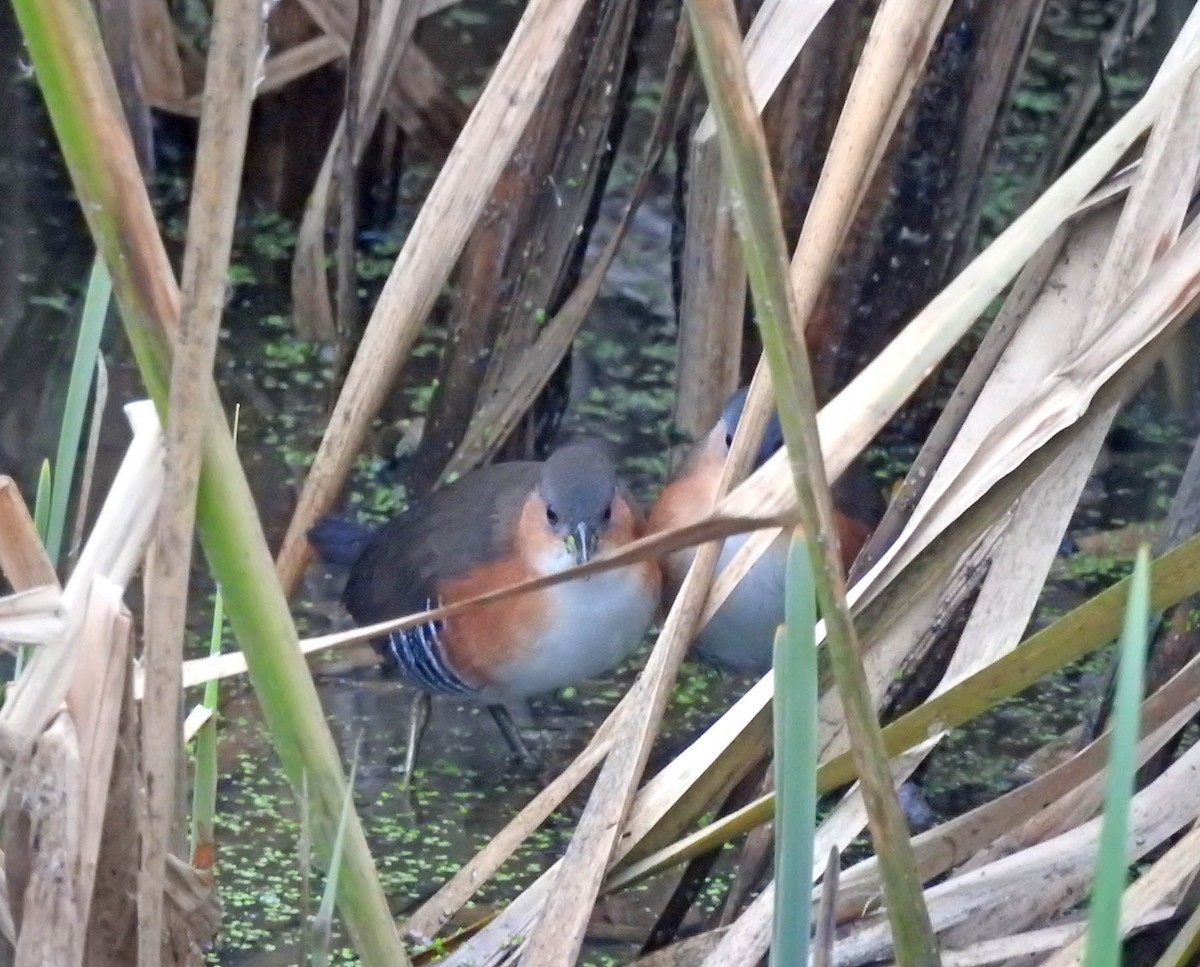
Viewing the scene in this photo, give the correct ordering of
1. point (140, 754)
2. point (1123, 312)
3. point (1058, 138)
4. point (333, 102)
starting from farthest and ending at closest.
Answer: point (333, 102) < point (1058, 138) < point (1123, 312) < point (140, 754)

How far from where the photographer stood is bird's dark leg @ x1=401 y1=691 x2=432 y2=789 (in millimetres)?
2422

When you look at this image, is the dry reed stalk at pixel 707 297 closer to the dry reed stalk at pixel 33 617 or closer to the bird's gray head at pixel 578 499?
the bird's gray head at pixel 578 499

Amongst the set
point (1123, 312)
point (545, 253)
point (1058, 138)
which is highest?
point (1058, 138)

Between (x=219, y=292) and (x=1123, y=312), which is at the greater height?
(x=1123, y=312)

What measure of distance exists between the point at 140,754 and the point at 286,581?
1.03 m

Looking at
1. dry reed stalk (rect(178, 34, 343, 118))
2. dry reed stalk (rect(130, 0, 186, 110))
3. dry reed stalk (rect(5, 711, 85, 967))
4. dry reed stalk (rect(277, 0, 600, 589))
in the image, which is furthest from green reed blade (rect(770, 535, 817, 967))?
dry reed stalk (rect(130, 0, 186, 110))

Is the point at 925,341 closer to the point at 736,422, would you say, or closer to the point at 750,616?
the point at 750,616

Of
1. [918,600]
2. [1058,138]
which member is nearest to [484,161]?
[918,600]

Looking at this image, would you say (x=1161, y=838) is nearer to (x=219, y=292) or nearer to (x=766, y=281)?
(x=766, y=281)

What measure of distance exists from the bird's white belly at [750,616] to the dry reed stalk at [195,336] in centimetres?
124

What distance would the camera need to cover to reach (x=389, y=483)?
3098 mm

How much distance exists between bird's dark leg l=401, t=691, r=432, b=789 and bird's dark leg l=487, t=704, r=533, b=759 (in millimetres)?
98

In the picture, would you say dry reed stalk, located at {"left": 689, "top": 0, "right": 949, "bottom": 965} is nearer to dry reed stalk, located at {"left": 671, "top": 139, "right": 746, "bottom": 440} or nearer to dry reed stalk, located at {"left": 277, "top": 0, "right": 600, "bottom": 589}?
dry reed stalk, located at {"left": 277, "top": 0, "right": 600, "bottom": 589}

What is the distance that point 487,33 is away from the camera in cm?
411
